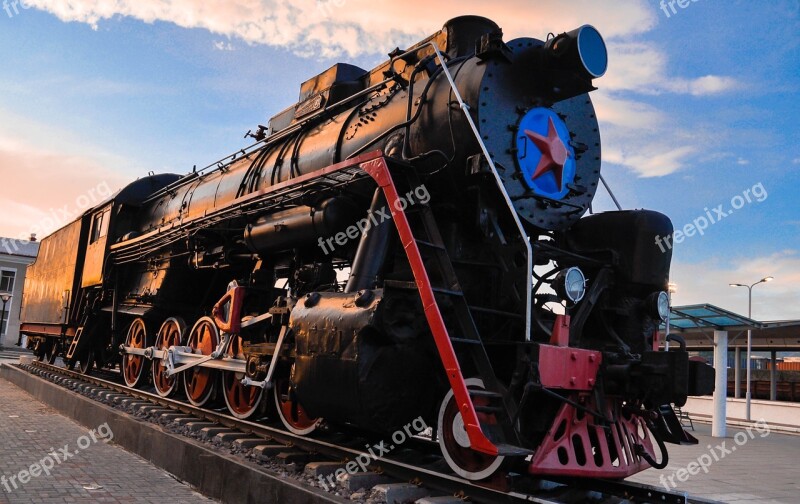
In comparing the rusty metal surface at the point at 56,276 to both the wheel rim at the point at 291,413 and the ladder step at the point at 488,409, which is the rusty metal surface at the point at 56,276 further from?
the ladder step at the point at 488,409

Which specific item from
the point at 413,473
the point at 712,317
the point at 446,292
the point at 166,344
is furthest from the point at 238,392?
the point at 712,317

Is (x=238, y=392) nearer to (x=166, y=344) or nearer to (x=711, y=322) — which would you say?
(x=166, y=344)

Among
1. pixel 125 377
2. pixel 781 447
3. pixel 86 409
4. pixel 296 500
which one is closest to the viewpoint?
pixel 296 500

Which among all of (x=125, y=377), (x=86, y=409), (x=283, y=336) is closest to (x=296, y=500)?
(x=283, y=336)

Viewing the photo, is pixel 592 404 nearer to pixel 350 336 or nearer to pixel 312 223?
pixel 350 336

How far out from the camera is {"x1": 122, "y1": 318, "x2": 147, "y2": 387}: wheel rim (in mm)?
9703

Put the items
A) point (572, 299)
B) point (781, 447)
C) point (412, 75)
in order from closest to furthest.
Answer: point (572, 299)
point (412, 75)
point (781, 447)

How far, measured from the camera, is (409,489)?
162 inches

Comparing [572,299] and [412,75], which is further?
[412,75]

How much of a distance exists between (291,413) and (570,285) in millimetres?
3093

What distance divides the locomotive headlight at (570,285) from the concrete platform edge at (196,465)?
2.16 metres

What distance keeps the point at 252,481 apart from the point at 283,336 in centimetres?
145

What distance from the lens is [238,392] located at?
722 cm

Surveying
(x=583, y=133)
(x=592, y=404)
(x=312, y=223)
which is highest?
(x=583, y=133)
